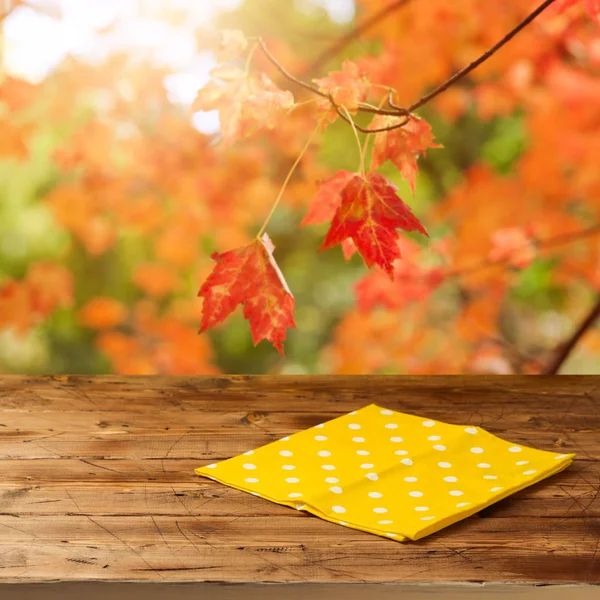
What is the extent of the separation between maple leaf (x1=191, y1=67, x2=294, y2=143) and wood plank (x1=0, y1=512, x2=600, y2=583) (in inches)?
20.5

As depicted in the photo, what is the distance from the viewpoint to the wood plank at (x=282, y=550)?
2.68 feet

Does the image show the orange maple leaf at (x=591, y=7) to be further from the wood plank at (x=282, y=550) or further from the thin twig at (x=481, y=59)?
the wood plank at (x=282, y=550)

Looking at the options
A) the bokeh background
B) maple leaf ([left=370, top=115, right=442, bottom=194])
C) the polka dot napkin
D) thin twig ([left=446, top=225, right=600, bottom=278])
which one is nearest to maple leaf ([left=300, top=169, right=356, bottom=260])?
maple leaf ([left=370, top=115, right=442, bottom=194])

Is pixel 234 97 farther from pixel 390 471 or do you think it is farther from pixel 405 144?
pixel 390 471

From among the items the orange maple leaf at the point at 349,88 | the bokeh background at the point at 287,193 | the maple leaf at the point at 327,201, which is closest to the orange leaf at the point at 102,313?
the bokeh background at the point at 287,193

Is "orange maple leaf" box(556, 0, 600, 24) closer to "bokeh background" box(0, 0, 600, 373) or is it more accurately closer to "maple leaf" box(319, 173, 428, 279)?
"maple leaf" box(319, 173, 428, 279)

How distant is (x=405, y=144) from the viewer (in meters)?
1.12

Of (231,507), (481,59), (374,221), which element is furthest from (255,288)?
(481,59)

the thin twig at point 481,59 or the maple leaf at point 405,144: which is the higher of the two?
the thin twig at point 481,59

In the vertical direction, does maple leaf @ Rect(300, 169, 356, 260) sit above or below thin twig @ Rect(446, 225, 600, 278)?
above

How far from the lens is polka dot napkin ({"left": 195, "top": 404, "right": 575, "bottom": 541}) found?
→ 94 cm

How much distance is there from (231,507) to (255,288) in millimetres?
266

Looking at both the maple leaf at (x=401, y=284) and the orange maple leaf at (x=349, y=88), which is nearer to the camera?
the orange maple leaf at (x=349, y=88)

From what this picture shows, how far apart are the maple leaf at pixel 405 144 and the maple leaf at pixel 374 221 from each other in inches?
2.6
